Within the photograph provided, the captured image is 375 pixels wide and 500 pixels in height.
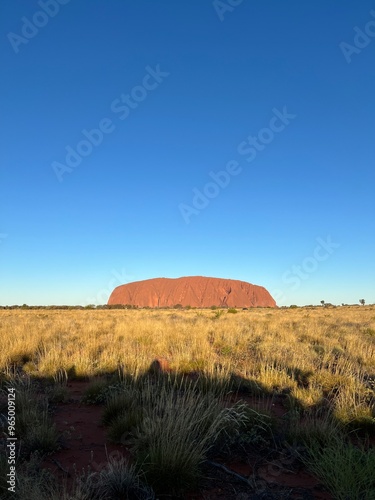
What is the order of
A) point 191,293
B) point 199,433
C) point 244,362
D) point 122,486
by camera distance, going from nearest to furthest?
1. point 122,486
2. point 199,433
3. point 244,362
4. point 191,293

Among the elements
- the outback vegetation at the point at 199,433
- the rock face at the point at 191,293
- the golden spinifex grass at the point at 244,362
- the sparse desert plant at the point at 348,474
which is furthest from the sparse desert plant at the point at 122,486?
the rock face at the point at 191,293

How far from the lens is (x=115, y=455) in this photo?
3.81 m

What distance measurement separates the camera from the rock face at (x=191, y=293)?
150 meters

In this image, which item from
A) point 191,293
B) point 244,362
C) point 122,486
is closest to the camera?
point 122,486

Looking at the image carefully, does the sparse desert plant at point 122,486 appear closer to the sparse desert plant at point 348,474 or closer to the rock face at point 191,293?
the sparse desert plant at point 348,474

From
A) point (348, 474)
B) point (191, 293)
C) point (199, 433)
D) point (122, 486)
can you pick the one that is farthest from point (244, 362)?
point (191, 293)

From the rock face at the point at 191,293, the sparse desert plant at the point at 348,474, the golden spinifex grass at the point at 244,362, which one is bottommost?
the sparse desert plant at the point at 348,474

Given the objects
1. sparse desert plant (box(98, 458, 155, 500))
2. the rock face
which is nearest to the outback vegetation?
sparse desert plant (box(98, 458, 155, 500))

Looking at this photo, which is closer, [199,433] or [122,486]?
[122,486]

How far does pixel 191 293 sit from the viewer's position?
153 metres

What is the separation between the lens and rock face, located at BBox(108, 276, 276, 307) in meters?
150

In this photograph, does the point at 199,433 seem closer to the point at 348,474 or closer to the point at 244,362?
the point at 348,474

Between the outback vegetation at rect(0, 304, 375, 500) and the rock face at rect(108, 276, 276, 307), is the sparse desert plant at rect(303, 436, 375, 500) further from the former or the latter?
the rock face at rect(108, 276, 276, 307)

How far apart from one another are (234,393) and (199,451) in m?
3.00
